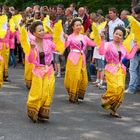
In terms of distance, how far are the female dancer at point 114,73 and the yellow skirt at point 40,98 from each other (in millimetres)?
1199

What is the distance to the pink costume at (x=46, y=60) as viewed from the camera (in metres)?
7.98

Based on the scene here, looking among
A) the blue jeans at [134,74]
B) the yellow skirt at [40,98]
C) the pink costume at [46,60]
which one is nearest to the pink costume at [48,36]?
the pink costume at [46,60]

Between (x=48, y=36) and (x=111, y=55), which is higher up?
(x=48, y=36)

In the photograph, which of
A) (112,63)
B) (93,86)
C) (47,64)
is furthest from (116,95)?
(93,86)

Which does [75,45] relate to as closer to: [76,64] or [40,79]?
[76,64]

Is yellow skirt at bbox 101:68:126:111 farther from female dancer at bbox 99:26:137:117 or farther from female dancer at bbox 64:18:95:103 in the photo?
female dancer at bbox 64:18:95:103

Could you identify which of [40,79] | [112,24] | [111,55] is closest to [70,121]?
[40,79]

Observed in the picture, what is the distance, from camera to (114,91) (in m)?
8.62

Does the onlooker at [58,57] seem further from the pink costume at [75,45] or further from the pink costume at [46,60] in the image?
the pink costume at [46,60]

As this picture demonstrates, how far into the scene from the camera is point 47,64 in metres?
Answer: 8.14

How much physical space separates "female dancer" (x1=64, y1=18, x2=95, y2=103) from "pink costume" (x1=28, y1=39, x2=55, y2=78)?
172cm

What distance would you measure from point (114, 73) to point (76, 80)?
4.62 feet

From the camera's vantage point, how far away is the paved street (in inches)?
289

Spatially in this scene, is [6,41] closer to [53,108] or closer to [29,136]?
[53,108]
